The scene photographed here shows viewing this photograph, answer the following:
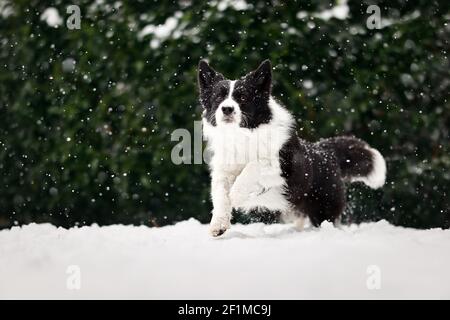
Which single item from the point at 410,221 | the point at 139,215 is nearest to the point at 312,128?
the point at 410,221

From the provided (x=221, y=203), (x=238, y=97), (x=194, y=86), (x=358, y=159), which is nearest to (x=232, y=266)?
(x=221, y=203)

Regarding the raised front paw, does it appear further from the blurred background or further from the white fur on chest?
the blurred background

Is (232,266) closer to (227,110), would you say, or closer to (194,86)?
(227,110)

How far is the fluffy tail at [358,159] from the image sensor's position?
539 centimetres

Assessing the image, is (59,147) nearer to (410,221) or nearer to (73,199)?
(73,199)

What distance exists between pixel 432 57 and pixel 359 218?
70.1 inches

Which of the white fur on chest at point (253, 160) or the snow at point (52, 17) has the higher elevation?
the snow at point (52, 17)

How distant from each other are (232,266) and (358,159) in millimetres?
2388

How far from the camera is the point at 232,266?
3.39 m

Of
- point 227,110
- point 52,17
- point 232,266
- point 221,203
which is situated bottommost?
point 232,266

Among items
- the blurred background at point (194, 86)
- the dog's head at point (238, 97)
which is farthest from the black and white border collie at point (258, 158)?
the blurred background at point (194, 86)

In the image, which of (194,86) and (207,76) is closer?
(207,76)

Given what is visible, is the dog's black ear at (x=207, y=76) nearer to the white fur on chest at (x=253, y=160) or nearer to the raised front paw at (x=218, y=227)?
the white fur on chest at (x=253, y=160)

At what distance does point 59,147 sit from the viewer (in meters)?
6.13
